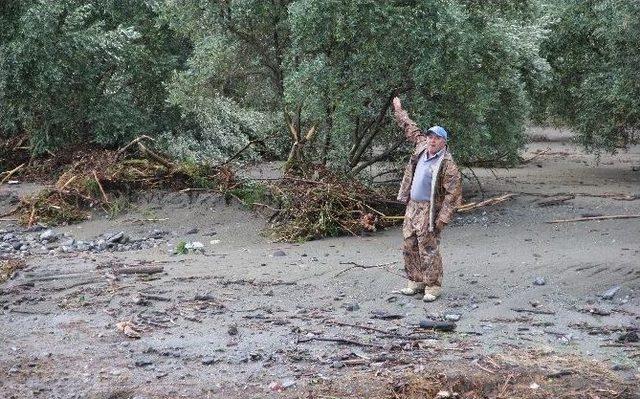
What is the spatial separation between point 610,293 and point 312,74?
6.04 m

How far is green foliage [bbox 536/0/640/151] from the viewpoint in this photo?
58.1 feet

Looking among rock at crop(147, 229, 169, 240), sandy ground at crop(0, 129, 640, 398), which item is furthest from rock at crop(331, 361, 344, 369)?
rock at crop(147, 229, 169, 240)

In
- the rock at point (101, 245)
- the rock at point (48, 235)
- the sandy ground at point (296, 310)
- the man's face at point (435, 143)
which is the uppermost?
the man's face at point (435, 143)

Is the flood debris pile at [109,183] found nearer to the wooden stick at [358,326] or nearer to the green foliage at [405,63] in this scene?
the green foliage at [405,63]

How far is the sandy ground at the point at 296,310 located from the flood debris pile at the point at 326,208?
28cm

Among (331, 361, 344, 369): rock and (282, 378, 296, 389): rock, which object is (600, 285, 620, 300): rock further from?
(282, 378, 296, 389): rock

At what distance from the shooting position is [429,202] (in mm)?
9750

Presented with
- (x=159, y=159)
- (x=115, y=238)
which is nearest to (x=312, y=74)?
(x=115, y=238)

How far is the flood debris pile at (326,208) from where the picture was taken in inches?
546

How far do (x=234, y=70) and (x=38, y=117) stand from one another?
19.0 feet

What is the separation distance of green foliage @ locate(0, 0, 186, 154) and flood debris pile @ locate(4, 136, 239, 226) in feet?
6.67

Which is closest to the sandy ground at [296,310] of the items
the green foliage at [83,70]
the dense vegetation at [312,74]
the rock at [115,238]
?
A: the rock at [115,238]

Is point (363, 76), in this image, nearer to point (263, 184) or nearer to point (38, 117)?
point (263, 184)

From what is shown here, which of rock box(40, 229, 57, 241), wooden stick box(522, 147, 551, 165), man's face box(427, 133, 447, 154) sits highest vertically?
man's face box(427, 133, 447, 154)
